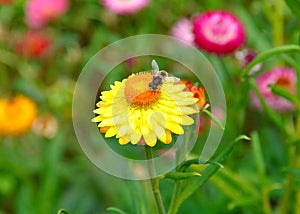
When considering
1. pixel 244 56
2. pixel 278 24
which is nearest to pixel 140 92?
pixel 244 56

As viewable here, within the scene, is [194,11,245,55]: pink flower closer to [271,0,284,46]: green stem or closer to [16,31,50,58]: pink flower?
[271,0,284,46]: green stem

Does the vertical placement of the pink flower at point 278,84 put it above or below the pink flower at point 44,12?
below

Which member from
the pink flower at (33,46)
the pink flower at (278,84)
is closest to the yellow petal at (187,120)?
the pink flower at (278,84)

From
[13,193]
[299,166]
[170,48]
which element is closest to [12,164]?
[13,193]

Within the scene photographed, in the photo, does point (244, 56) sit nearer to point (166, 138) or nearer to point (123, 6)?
point (123, 6)

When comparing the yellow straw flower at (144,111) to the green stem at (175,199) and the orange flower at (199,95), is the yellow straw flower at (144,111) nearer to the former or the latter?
the orange flower at (199,95)

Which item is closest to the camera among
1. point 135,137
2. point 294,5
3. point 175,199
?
point 135,137
